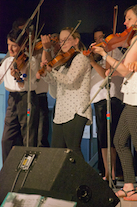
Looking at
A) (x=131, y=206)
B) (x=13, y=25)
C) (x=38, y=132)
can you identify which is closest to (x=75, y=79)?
(x=38, y=132)

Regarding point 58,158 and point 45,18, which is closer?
point 58,158

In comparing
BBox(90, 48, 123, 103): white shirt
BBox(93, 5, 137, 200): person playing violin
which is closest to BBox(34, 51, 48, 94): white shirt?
BBox(90, 48, 123, 103): white shirt

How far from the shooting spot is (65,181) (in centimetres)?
131

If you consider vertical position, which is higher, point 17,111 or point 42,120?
point 17,111

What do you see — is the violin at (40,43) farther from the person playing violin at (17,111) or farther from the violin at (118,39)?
the violin at (118,39)

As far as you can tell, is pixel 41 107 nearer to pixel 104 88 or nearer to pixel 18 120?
pixel 18 120

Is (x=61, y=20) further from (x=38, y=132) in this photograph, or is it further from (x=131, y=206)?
(x=131, y=206)

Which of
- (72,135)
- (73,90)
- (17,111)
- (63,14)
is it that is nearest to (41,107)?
(17,111)

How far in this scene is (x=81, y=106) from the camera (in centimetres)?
208

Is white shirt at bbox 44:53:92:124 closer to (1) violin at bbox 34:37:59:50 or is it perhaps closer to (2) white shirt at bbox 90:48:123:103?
(2) white shirt at bbox 90:48:123:103

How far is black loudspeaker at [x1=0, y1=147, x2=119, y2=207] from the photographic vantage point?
1.29m

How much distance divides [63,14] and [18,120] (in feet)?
4.69

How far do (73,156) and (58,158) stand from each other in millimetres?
78

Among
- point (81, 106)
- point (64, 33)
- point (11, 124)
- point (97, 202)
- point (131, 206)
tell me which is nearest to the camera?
point (97, 202)
